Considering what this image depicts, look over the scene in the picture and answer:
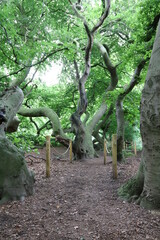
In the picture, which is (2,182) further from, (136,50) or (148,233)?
(136,50)

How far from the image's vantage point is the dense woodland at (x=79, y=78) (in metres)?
3.57

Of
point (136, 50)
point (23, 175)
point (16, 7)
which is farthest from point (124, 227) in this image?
point (16, 7)

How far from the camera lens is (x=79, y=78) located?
35.6 ft

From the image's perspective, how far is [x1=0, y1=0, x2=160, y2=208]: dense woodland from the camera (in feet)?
11.7

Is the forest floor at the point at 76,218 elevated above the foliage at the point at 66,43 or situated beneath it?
situated beneath

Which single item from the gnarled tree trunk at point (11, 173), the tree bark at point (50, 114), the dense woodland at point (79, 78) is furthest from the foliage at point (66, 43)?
the tree bark at point (50, 114)

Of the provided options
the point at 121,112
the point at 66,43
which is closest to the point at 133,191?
the point at 121,112

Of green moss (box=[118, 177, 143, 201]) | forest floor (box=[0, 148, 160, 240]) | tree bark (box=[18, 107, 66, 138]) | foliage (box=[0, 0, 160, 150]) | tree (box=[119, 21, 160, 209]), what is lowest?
forest floor (box=[0, 148, 160, 240])

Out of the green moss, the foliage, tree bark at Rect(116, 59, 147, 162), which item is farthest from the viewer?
tree bark at Rect(116, 59, 147, 162)

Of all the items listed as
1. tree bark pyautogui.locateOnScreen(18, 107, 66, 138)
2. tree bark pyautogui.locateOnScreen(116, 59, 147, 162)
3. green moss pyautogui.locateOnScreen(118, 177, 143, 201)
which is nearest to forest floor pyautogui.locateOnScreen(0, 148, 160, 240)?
green moss pyautogui.locateOnScreen(118, 177, 143, 201)

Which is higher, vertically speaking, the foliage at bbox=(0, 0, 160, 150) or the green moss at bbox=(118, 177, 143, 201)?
the foliage at bbox=(0, 0, 160, 150)

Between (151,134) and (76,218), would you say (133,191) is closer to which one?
(151,134)

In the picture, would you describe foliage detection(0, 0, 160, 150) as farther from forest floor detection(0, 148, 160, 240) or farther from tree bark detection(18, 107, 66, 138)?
forest floor detection(0, 148, 160, 240)

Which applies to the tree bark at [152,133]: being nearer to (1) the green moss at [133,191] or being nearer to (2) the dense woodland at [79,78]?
(2) the dense woodland at [79,78]
